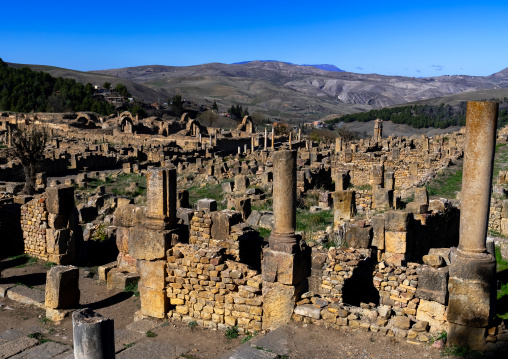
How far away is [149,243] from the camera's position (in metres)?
8.90

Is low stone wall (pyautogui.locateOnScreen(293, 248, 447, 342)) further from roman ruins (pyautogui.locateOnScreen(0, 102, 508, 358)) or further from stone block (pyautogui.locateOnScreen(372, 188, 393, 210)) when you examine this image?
stone block (pyautogui.locateOnScreen(372, 188, 393, 210))

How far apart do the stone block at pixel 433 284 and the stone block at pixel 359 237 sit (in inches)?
96.8

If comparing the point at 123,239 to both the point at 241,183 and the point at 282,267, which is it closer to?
the point at 282,267

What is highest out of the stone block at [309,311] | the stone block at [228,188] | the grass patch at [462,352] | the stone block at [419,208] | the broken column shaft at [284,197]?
the broken column shaft at [284,197]

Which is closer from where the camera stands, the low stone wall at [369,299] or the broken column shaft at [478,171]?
the broken column shaft at [478,171]

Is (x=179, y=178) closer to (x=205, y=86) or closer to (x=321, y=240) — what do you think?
(x=321, y=240)

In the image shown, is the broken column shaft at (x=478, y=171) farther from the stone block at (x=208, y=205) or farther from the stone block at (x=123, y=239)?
the stone block at (x=123, y=239)

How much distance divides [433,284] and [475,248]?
1.00m

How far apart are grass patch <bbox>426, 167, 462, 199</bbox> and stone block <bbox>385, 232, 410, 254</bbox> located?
701 centimetres

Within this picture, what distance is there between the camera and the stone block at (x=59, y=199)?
12.5 m

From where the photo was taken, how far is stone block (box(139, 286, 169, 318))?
8805 mm

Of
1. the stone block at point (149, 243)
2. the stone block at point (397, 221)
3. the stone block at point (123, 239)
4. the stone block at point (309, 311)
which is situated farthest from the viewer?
the stone block at point (123, 239)

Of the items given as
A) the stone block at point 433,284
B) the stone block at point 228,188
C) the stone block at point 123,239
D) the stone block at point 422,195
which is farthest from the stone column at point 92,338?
the stone block at point 228,188

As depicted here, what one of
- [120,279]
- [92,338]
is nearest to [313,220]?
[120,279]
